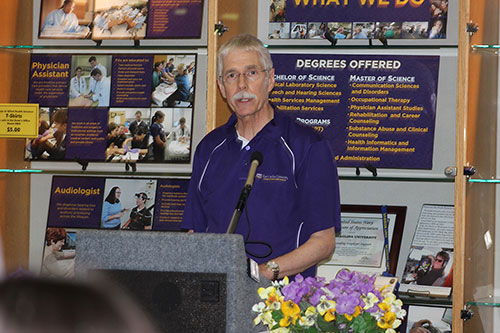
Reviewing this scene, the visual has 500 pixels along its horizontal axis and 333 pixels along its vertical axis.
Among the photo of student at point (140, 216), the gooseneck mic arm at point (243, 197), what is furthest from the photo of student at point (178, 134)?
the gooseneck mic arm at point (243, 197)

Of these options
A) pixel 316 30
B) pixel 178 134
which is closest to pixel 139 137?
pixel 178 134

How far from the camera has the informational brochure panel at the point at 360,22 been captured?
344cm

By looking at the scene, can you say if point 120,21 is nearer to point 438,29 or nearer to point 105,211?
point 105,211

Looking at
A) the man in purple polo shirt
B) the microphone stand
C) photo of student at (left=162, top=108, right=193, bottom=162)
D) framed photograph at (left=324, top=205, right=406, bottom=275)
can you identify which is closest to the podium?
the microphone stand

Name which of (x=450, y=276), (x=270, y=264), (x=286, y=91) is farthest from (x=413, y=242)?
(x=270, y=264)

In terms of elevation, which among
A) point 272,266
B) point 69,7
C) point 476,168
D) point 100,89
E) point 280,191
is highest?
point 69,7

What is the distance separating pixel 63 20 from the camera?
384cm

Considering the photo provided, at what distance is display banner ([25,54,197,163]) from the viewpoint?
3.64 metres

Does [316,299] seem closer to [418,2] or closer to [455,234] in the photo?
[455,234]

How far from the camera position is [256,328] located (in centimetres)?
186

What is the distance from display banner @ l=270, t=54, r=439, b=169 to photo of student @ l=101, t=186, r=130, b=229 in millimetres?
898

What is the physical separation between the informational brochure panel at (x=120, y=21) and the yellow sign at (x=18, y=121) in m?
0.37

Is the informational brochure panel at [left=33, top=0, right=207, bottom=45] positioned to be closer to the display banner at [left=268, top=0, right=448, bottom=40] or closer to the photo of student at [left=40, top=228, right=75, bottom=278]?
the display banner at [left=268, top=0, right=448, bottom=40]

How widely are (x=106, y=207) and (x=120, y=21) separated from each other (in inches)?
35.5
